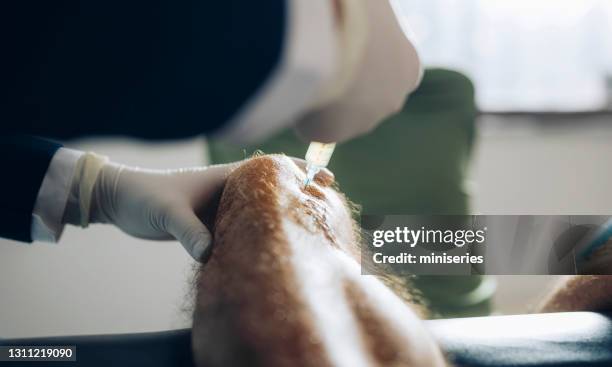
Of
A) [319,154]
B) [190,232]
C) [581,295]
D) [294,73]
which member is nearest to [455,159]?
[581,295]

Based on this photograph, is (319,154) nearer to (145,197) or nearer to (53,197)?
(145,197)

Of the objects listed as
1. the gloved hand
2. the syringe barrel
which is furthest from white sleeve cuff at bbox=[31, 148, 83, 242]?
the syringe barrel

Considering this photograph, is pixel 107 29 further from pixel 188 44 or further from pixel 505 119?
pixel 505 119

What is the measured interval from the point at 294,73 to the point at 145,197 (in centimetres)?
62

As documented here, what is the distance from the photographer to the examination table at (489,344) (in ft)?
2.16

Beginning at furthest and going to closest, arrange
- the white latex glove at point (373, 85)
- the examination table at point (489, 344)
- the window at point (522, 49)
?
the window at point (522, 49) → the examination table at point (489, 344) → the white latex glove at point (373, 85)

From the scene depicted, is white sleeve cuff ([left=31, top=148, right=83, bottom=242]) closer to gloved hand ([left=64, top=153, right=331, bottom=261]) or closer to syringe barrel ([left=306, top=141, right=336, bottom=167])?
gloved hand ([left=64, top=153, right=331, bottom=261])

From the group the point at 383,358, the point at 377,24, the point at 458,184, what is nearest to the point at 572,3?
the point at 458,184

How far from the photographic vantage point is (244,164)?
892mm

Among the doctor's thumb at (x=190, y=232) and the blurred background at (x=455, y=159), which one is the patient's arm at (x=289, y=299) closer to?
the doctor's thumb at (x=190, y=232)

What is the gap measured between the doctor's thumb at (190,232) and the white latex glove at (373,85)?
1.16 feet

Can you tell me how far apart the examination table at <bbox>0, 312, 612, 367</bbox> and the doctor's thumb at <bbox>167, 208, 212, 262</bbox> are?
13 cm

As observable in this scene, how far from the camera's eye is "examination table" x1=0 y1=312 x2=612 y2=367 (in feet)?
2.16

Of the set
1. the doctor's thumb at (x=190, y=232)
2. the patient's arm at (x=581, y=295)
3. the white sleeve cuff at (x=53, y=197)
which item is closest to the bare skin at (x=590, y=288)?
the patient's arm at (x=581, y=295)
